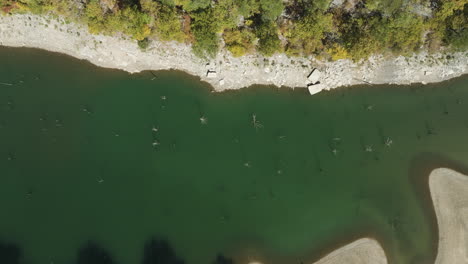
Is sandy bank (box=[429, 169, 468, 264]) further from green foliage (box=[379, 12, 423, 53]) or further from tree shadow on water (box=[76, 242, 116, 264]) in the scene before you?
tree shadow on water (box=[76, 242, 116, 264])

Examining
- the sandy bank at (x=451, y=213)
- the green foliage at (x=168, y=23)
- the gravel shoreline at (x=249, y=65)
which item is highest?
the green foliage at (x=168, y=23)

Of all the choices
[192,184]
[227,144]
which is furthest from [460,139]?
[192,184]

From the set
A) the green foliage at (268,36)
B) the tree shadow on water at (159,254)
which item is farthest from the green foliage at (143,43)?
the tree shadow on water at (159,254)

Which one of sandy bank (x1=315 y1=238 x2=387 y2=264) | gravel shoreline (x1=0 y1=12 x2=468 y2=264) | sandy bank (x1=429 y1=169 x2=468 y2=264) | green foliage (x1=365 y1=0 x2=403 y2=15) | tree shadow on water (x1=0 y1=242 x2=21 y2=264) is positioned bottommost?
tree shadow on water (x1=0 y1=242 x2=21 y2=264)

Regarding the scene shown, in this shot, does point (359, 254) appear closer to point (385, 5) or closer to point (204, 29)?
point (385, 5)

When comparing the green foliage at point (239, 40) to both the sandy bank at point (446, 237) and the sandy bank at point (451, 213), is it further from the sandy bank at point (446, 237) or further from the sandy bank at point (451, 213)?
the sandy bank at point (451, 213)

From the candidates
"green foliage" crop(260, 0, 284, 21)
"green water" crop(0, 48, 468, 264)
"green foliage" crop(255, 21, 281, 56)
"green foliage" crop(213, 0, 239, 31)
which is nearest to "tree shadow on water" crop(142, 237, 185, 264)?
"green water" crop(0, 48, 468, 264)

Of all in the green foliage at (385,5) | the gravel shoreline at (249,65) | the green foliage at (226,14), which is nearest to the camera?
the green foliage at (385,5)
